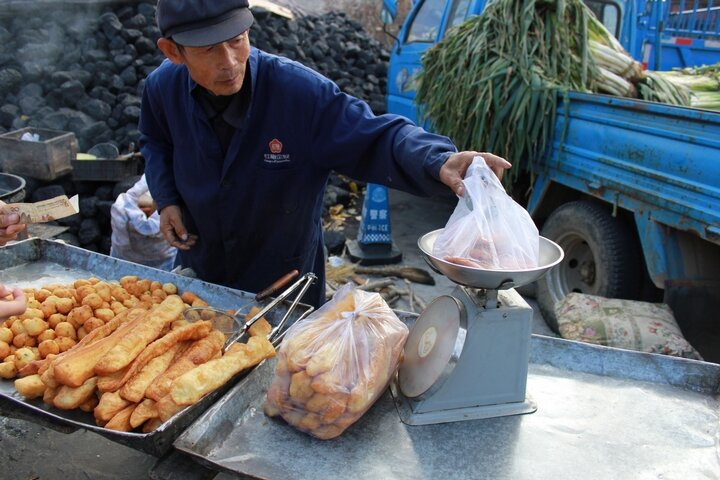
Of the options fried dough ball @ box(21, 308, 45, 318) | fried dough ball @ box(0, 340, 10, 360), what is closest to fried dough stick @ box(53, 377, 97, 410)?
fried dough ball @ box(0, 340, 10, 360)

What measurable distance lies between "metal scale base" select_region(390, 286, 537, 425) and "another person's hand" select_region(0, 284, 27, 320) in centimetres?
129

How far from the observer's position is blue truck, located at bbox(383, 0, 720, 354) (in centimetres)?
339

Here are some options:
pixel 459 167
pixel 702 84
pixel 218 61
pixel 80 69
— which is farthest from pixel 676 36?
pixel 80 69

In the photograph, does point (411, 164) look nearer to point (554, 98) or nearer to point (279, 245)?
→ point (279, 245)

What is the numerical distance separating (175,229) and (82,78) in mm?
6557

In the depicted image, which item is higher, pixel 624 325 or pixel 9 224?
pixel 9 224

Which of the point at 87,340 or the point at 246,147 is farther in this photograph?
the point at 246,147

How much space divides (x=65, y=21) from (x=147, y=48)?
1376 mm

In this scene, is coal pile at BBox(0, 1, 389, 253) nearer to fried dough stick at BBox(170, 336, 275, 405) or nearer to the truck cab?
the truck cab

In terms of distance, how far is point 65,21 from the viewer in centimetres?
877

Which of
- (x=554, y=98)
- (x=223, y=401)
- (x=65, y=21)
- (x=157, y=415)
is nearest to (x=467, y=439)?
(x=223, y=401)

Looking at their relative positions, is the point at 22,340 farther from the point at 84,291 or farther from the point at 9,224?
the point at 9,224

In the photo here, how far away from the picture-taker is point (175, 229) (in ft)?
8.84

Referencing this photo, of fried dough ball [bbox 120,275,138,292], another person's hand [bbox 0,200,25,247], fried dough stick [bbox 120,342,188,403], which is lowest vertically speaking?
fried dough stick [bbox 120,342,188,403]
